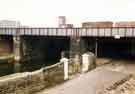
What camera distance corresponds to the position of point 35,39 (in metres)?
48.3

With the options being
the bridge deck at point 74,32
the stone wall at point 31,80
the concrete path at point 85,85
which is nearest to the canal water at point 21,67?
the bridge deck at point 74,32

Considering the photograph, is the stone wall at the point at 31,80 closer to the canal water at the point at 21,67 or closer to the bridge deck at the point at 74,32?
the canal water at the point at 21,67

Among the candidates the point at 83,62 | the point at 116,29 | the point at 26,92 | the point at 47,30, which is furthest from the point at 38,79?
the point at 47,30

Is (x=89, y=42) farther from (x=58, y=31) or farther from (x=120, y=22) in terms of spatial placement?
(x=120, y=22)

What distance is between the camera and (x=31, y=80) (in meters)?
14.6

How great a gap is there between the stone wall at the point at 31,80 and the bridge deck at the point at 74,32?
1771cm

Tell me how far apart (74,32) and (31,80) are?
24.7 m

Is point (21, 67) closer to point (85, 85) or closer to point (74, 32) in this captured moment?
point (74, 32)

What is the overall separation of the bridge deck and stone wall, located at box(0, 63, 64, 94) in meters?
17.7

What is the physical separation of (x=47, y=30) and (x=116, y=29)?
42.4 feet

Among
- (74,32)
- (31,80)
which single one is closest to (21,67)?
(74,32)

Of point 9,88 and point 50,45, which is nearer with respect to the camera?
point 9,88

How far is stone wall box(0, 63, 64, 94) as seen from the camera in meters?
12.6

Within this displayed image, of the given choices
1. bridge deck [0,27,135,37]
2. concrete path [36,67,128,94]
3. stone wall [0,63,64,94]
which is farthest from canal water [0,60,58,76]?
stone wall [0,63,64,94]
